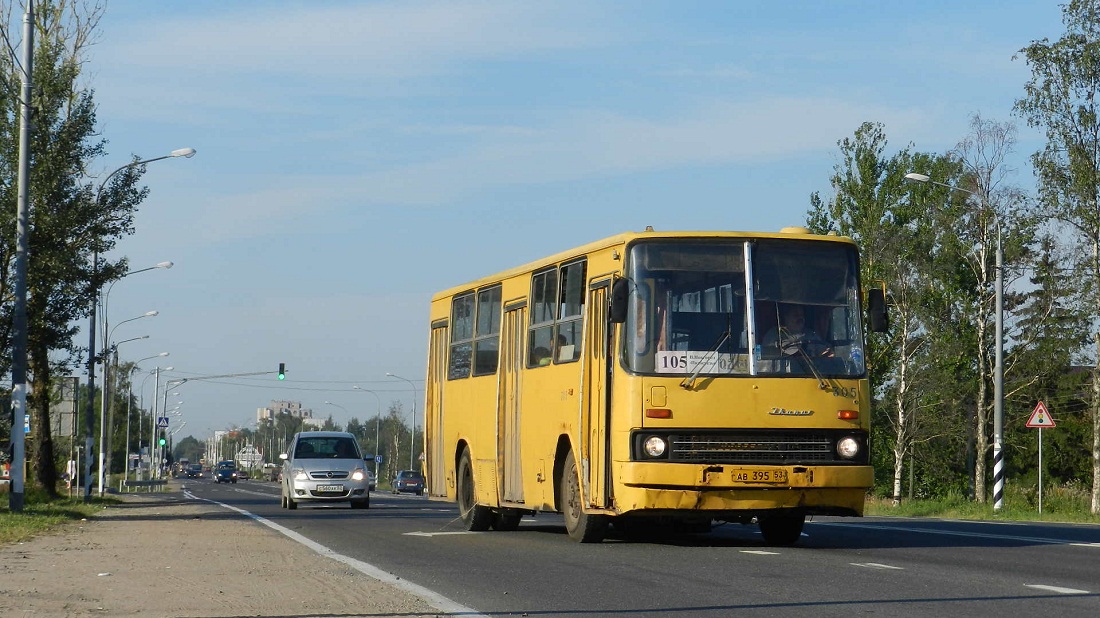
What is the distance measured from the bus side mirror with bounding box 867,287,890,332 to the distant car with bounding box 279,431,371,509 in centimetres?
2003

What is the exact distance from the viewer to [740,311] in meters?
15.9

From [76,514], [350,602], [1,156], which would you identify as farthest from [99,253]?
[350,602]

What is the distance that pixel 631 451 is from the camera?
51.4 ft

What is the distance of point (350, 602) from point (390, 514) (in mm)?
20077

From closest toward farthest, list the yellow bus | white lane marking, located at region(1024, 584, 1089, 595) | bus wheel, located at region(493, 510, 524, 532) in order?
white lane marking, located at region(1024, 584, 1089, 595)
the yellow bus
bus wheel, located at region(493, 510, 524, 532)

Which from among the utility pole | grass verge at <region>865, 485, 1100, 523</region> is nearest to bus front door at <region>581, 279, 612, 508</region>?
the utility pole

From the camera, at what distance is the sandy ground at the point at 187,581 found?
1066cm

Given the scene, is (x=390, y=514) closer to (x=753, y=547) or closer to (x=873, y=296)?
(x=753, y=547)

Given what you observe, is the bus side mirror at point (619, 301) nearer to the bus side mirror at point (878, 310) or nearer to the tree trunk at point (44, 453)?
the bus side mirror at point (878, 310)

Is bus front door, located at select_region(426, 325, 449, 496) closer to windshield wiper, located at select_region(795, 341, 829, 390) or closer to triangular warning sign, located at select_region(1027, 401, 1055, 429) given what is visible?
windshield wiper, located at select_region(795, 341, 829, 390)

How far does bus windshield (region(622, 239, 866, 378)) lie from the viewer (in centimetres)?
1584

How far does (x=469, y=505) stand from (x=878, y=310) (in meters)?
7.84

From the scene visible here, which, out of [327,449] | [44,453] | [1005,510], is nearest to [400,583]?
[327,449]

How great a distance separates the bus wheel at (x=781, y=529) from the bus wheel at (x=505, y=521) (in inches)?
190
